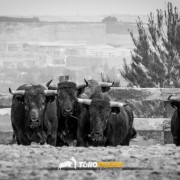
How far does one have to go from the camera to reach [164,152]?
8438mm

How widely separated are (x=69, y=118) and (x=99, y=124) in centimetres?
167

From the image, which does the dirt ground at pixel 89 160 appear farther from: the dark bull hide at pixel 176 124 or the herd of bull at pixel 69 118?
the dark bull hide at pixel 176 124

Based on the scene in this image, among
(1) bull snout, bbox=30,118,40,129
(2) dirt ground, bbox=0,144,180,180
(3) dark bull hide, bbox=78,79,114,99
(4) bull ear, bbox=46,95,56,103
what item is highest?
(3) dark bull hide, bbox=78,79,114,99

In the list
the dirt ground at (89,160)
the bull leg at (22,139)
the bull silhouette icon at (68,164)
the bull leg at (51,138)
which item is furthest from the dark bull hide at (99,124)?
the bull silhouette icon at (68,164)

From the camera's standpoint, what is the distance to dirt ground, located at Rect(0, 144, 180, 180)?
693 centimetres

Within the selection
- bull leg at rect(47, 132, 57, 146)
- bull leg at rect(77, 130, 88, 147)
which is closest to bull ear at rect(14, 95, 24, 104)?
bull leg at rect(47, 132, 57, 146)

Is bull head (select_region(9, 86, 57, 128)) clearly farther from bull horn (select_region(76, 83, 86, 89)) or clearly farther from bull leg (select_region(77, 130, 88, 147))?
bull horn (select_region(76, 83, 86, 89))

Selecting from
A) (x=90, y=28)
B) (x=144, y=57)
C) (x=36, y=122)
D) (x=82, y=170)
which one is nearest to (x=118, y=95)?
(x=36, y=122)

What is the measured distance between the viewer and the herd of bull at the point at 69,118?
12398mm

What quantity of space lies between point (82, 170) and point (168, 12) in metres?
27.8

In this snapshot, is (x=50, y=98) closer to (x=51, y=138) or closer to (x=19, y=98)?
(x=19, y=98)

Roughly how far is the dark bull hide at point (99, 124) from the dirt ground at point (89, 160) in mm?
3141

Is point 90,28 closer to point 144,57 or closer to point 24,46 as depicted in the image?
point 24,46

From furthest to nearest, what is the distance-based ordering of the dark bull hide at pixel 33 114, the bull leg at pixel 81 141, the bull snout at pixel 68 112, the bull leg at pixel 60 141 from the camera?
the bull leg at pixel 60 141 → the bull snout at pixel 68 112 → the dark bull hide at pixel 33 114 → the bull leg at pixel 81 141
